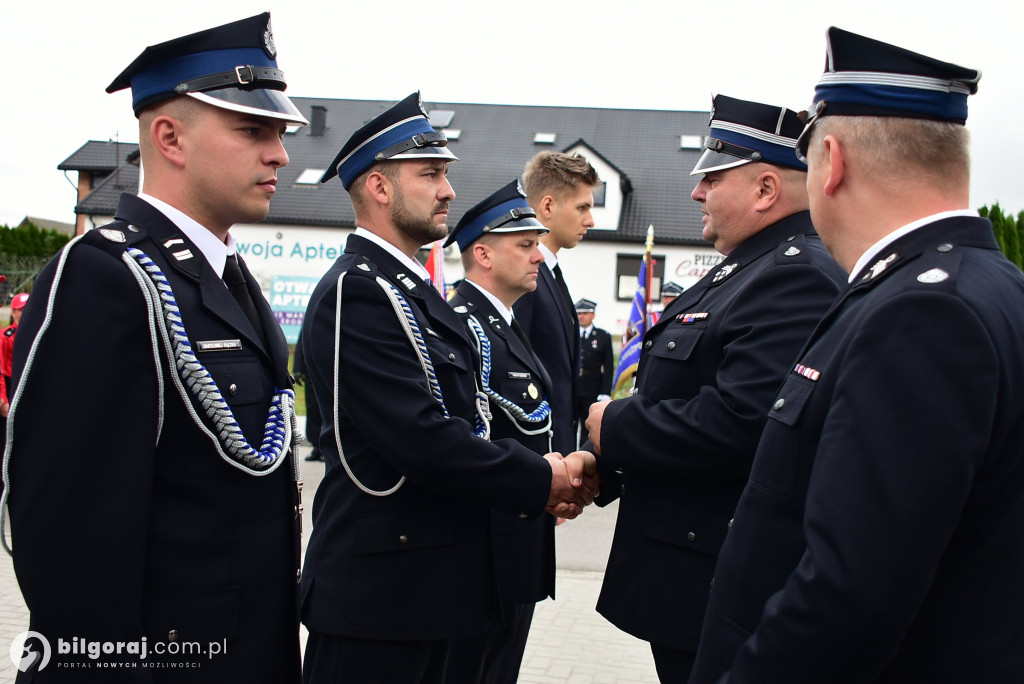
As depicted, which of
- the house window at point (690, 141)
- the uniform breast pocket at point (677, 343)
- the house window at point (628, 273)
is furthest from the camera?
the house window at point (690, 141)

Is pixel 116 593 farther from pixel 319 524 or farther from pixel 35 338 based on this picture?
pixel 319 524

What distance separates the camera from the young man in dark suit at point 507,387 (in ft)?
10.6

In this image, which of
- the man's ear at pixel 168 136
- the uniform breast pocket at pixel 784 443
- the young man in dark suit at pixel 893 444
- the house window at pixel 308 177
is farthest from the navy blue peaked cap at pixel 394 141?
the house window at pixel 308 177

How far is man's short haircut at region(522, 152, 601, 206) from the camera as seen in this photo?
5.06m

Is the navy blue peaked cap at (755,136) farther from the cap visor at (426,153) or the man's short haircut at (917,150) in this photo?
the man's short haircut at (917,150)

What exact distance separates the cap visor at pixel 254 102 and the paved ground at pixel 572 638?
348cm

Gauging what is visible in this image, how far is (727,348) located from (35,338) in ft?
6.04

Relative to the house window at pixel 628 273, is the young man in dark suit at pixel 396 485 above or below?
above

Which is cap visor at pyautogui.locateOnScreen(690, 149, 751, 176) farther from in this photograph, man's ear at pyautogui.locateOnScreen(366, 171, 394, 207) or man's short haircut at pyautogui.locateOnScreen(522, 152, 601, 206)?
man's short haircut at pyautogui.locateOnScreen(522, 152, 601, 206)

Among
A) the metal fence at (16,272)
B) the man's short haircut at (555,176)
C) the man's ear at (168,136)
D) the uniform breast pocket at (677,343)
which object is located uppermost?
the man's ear at (168,136)

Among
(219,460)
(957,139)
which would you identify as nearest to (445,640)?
(219,460)

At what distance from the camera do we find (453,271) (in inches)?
1282

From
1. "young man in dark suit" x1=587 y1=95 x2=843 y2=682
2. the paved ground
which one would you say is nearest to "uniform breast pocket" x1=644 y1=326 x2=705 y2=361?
"young man in dark suit" x1=587 y1=95 x2=843 y2=682

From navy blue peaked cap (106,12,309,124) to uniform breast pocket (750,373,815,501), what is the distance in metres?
1.45
